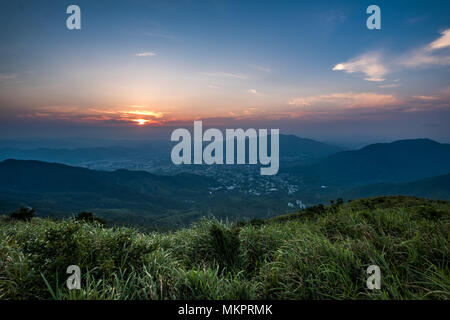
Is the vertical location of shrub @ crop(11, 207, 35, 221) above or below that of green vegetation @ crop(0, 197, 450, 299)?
below

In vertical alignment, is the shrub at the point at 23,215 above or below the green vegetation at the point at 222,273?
below

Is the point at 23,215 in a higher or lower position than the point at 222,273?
lower

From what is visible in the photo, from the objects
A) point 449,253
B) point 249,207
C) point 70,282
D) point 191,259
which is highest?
point 449,253

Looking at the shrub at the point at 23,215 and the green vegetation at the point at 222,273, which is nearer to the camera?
the green vegetation at the point at 222,273

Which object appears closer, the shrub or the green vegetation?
the green vegetation

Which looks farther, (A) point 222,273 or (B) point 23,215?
(B) point 23,215
